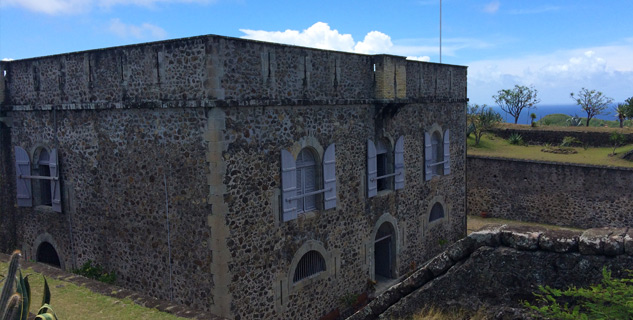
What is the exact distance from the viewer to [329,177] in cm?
1188

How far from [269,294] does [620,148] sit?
24.0 meters

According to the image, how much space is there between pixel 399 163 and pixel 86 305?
9.41 meters

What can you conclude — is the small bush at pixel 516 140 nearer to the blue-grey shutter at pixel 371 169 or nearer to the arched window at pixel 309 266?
the blue-grey shutter at pixel 371 169

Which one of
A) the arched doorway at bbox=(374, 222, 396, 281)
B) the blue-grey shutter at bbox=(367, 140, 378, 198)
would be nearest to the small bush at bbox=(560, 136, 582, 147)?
the arched doorway at bbox=(374, 222, 396, 281)

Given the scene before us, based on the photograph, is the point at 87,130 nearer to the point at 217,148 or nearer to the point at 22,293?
the point at 217,148

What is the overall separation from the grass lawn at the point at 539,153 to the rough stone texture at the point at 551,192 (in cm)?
128

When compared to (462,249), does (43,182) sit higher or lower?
higher

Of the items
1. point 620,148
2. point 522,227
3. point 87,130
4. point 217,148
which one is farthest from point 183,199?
point 620,148

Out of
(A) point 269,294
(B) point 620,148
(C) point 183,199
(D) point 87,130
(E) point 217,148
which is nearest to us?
(E) point 217,148

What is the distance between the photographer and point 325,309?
12102mm

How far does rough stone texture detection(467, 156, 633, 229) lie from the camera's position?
20594 millimetres

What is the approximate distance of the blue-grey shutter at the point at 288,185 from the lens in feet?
34.7

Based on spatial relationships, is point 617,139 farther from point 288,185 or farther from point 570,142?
point 288,185

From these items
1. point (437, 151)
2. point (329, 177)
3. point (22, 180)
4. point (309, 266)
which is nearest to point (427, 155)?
point (437, 151)
